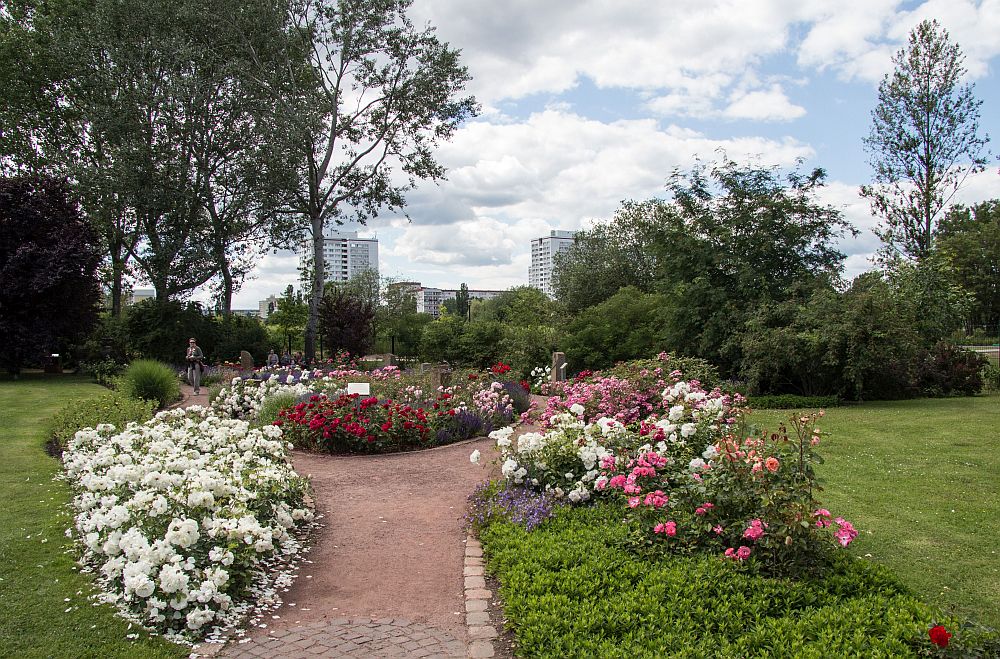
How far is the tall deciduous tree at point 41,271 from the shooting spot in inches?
619

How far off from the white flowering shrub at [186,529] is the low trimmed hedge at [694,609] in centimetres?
160

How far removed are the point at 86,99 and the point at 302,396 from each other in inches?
630

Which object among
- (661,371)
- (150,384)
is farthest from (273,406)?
(661,371)

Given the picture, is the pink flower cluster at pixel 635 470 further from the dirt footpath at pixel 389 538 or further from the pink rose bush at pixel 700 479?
the dirt footpath at pixel 389 538

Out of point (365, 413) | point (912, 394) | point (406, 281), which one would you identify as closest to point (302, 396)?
point (365, 413)

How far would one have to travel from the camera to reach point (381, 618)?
362cm

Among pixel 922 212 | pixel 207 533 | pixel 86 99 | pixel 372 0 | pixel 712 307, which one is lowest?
pixel 207 533

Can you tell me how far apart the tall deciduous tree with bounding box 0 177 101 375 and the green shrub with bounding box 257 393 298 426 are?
9411mm

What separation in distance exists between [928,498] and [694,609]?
3.45 meters

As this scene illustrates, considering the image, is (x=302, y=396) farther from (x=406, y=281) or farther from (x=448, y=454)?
(x=406, y=281)

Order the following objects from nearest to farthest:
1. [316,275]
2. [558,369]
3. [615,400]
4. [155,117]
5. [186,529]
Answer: [186,529]
[615,400]
[558,369]
[155,117]
[316,275]

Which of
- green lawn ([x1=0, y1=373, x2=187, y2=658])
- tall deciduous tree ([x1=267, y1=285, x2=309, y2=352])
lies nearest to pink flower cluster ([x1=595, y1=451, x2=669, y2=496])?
green lawn ([x1=0, y1=373, x2=187, y2=658])

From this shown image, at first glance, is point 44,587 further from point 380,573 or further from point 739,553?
point 739,553

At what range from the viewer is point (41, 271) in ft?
51.8
